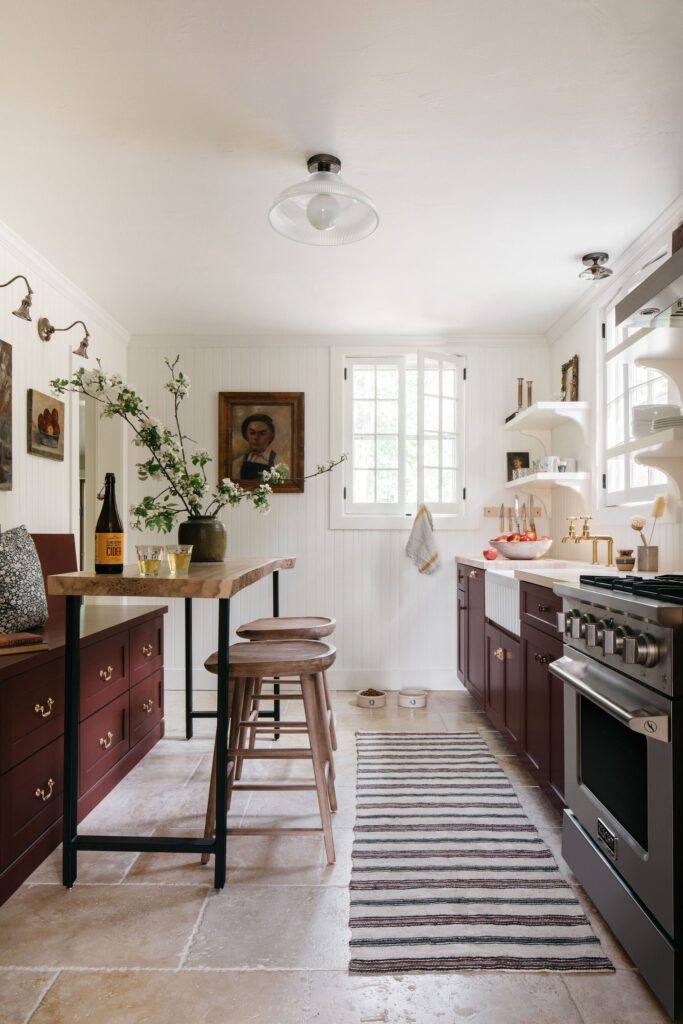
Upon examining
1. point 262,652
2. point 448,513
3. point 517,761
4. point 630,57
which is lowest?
point 517,761

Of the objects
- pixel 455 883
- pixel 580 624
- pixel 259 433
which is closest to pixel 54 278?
pixel 259 433

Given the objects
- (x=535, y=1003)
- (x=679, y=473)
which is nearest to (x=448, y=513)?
(x=679, y=473)

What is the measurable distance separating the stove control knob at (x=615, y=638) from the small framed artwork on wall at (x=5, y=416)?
8.68ft

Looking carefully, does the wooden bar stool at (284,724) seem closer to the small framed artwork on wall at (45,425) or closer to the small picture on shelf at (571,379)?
the small framed artwork on wall at (45,425)

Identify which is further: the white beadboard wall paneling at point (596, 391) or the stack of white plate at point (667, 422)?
the white beadboard wall paneling at point (596, 391)

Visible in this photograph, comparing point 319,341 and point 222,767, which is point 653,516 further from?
point 319,341

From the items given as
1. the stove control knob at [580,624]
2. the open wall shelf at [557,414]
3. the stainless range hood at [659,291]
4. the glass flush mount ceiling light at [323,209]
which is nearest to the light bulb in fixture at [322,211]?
the glass flush mount ceiling light at [323,209]

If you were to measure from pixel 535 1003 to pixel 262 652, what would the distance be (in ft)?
4.19

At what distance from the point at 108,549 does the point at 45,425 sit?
177 centimetres

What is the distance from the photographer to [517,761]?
→ 326 centimetres

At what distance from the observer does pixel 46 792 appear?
7.39ft

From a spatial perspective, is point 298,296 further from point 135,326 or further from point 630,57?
point 630,57

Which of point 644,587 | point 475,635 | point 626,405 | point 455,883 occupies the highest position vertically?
point 626,405

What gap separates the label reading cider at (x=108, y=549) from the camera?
2.09 metres
